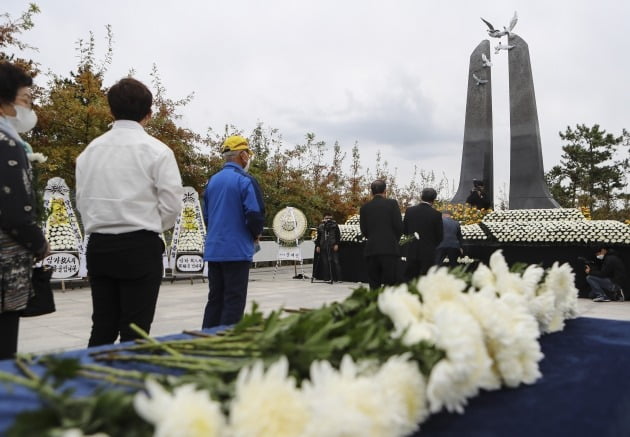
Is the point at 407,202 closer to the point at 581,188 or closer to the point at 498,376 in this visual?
the point at 581,188

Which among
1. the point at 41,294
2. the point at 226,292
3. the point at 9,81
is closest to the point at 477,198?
the point at 226,292

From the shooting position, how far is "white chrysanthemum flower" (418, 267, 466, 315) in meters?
1.21

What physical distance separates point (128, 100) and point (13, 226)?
→ 34.1 inches

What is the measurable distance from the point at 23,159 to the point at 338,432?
5.96ft

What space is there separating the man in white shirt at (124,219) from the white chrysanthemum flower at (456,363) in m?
1.69

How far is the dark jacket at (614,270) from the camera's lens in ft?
28.3

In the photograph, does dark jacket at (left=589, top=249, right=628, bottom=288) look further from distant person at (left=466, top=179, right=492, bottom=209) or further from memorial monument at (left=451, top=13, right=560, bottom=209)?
memorial monument at (left=451, top=13, right=560, bottom=209)

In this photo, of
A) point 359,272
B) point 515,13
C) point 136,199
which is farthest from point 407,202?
point 136,199

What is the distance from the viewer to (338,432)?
720mm

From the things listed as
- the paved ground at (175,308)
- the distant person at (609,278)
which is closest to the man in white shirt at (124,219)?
the paved ground at (175,308)

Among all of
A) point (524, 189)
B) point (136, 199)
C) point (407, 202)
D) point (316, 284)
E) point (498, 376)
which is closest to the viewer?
point (498, 376)

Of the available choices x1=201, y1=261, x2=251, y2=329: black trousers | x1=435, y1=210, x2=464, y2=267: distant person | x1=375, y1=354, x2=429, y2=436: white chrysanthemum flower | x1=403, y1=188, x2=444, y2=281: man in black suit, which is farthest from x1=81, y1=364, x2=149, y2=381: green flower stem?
x1=435, y1=210, x2=464, y2=267: distant person

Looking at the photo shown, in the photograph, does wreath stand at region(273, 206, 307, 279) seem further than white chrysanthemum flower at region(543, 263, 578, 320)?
Yes

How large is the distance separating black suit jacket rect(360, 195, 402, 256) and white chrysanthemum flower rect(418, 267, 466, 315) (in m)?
4.64
